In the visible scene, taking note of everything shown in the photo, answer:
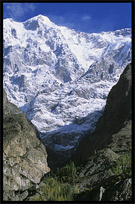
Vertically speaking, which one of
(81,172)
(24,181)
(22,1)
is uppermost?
(22,1)

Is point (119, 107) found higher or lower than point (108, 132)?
higher

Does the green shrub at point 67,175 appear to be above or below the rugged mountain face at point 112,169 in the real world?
below

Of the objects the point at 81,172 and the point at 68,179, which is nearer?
the point at 68,179

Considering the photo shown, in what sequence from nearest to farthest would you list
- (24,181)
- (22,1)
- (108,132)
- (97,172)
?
(22,1) → (97,172) → (24,181) → (108,132)

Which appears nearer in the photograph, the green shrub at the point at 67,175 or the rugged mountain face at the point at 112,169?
the rugged mountain face at the point at 112,169

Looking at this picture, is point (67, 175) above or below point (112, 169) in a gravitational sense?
below

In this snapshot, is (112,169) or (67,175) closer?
(112,169)

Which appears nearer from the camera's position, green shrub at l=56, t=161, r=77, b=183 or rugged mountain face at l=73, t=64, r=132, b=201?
rugged mountain face at l=73, t=64, r=132, b=201

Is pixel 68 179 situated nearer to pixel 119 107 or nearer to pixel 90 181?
pixel 90 181

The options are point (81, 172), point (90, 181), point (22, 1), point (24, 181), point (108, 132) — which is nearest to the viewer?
point (22, 1)

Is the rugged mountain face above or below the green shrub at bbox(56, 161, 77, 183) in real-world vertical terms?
above

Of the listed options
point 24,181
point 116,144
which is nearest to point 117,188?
point 116,144
